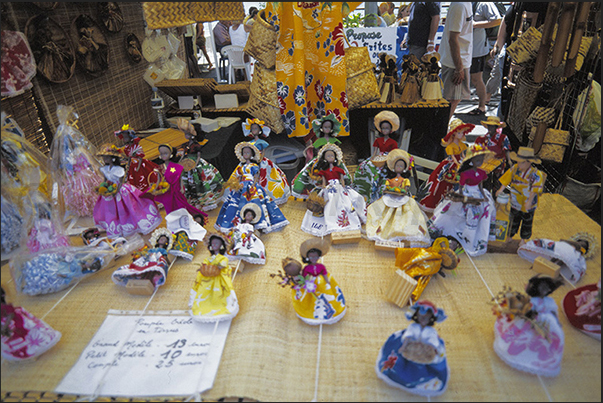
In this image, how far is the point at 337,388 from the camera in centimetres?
201

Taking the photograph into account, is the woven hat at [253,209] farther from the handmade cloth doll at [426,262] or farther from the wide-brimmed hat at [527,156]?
the wide-brimmed hat at [527,156]

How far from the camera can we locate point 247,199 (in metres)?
3.30

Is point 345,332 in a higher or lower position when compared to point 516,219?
lower

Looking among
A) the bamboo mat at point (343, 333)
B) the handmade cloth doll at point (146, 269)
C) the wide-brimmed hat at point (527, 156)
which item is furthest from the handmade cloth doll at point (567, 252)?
the handmade cloth doll at point (146, 269)

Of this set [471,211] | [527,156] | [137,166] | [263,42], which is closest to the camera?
[527,156]

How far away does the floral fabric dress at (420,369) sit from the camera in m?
1.89

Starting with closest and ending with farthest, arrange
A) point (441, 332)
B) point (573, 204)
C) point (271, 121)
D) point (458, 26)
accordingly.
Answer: point (441, 332)
point (573, 204)
point (271, 121)
point (458, 26)

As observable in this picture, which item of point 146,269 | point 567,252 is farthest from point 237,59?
point 567,252

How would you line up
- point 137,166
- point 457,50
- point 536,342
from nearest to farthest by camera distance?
point 536,342, point 137,166, point 457,50

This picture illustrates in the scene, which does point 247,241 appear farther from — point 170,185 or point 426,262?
point 426,262

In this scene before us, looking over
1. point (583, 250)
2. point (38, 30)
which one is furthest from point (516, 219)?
point (38, 30)

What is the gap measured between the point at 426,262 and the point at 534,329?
763 mm

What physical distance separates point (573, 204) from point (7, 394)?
425 cm

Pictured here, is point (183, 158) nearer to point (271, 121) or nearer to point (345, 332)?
point (271, 121)
